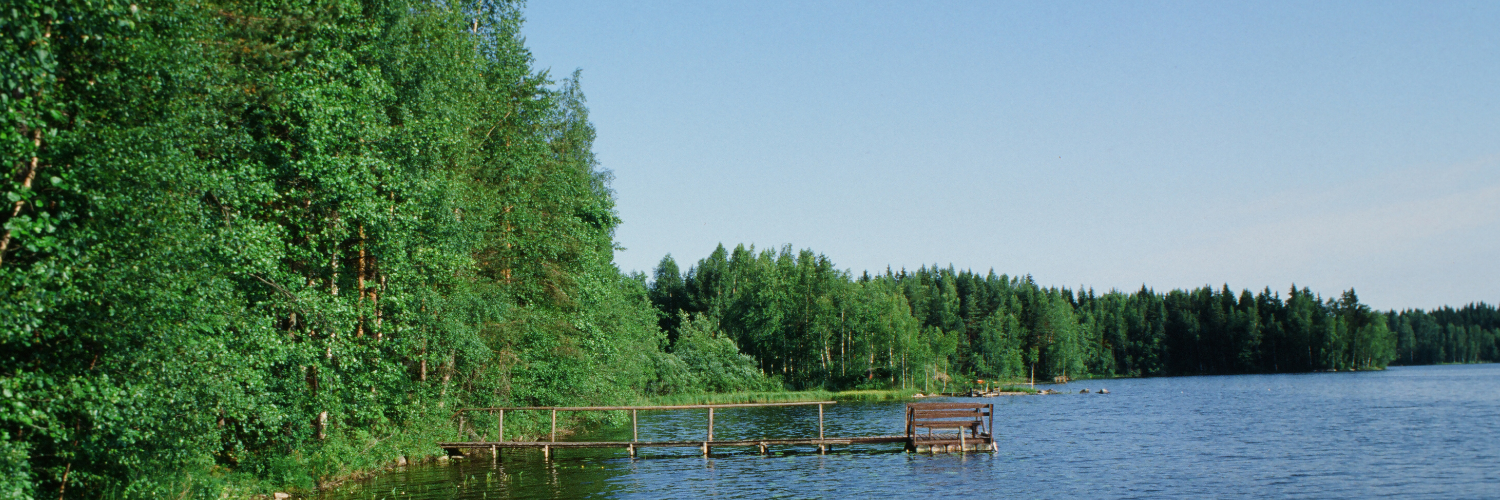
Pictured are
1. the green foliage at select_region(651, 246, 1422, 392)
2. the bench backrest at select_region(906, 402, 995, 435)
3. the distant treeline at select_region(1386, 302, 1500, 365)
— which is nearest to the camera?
the bench backrest at select_region(906, 402, 995, 435)

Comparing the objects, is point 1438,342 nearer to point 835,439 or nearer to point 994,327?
point 994,327

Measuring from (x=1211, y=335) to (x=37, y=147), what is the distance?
157 metres

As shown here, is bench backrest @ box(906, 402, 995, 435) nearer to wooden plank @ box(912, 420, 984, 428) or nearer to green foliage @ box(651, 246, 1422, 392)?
wooden plank @ box(912, 420, 984, 428)

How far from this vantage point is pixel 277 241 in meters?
15.7

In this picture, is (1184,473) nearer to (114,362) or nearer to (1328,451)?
(1328,451)

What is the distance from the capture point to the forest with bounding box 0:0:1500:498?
1123 centimetres

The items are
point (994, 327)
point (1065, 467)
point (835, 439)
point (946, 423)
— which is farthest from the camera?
point (994, 327)

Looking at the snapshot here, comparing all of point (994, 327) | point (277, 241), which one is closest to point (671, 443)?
point (277, 241)

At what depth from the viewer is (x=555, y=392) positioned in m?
30.7

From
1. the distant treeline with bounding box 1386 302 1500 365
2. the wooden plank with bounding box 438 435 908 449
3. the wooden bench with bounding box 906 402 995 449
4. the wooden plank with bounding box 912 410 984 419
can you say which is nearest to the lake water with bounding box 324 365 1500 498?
the wooden plank with bounding box 438 435 908 449

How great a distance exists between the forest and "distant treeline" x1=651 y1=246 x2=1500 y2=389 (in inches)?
1919

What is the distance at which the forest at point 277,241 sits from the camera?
11.2 meters

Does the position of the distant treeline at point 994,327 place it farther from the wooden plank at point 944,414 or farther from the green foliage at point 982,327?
the wooden plank at point 944,414

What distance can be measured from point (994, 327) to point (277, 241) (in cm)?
11259
